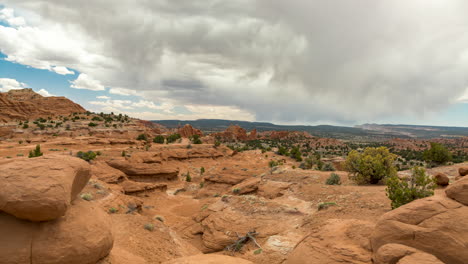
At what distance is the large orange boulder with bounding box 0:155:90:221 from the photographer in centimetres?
625

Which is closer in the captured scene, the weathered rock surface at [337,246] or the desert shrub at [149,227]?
the weathered rock surface at [337,246]

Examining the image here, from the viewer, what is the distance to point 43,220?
686 centimetres

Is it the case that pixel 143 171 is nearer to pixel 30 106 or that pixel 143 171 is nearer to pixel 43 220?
pixel 43 220

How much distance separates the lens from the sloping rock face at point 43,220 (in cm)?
629

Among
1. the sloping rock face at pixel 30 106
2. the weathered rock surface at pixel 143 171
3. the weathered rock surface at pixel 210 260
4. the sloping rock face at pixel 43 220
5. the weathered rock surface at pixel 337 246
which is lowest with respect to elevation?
the weathered rock surface at pixel 143 171

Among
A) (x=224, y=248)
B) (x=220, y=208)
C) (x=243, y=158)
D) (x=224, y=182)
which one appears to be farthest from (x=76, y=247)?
(x=243, y=158)

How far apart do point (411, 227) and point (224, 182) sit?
2302cm

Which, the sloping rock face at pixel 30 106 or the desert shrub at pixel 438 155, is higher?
the sloping rock face at pixel 30 106

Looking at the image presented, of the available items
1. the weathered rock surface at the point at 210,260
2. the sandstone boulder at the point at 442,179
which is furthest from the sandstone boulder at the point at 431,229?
the sandstone boulder at the point at 442,179

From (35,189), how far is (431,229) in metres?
11.0

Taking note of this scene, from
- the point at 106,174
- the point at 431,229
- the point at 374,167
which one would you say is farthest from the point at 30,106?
the point at 431,229

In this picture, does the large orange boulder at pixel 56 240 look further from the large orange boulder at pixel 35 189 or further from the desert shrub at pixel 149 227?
the desert shrub at pixel 149 227

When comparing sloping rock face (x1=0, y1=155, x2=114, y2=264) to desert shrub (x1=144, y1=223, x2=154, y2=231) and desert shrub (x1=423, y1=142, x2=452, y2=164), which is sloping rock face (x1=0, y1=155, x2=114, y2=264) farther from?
desert shrub (x1=423, y1=142, x2=452, y2=164)

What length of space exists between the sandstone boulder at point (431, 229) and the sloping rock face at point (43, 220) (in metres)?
8.78
